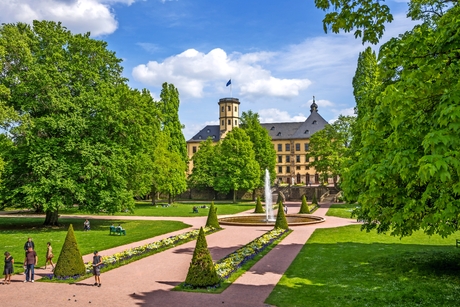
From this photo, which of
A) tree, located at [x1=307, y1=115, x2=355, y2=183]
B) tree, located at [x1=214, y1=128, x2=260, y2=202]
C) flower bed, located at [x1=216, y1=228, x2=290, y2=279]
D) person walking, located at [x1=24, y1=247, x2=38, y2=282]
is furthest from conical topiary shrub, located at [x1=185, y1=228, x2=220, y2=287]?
tree, located at [x1=214, y1=128, x2=260, y2=202]

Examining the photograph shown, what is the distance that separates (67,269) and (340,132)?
4858cm

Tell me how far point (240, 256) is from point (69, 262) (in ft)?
24.2

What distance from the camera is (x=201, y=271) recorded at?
1427cm

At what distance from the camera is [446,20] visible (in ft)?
29.8

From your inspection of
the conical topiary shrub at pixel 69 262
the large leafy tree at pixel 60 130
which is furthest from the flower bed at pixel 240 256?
the large leafy tree at pixel 60 130

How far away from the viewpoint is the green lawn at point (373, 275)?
12484 mm

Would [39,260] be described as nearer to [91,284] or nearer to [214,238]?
[91,284]

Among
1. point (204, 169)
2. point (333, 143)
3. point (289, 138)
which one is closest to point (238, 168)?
point (204, 169)

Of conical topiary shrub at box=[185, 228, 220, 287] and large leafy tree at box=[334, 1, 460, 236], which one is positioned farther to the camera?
conical topiary shrub at box=[185, 228, 220, 287]

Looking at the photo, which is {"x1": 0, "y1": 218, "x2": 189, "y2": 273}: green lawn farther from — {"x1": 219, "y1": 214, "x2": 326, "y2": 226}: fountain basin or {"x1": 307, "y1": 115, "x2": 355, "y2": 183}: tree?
{"x1": 307, "y1": 115, "x2": 355, "y2": 183}: tree

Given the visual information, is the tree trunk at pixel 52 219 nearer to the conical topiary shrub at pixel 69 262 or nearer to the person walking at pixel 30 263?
the conical topiary shrub at pixel 69 262

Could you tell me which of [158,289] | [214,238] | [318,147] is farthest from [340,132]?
[158,289]

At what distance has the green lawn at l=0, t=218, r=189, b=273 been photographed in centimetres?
2245

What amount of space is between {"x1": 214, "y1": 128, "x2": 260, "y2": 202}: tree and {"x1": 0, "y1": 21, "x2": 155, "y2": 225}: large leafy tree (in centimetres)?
3188
